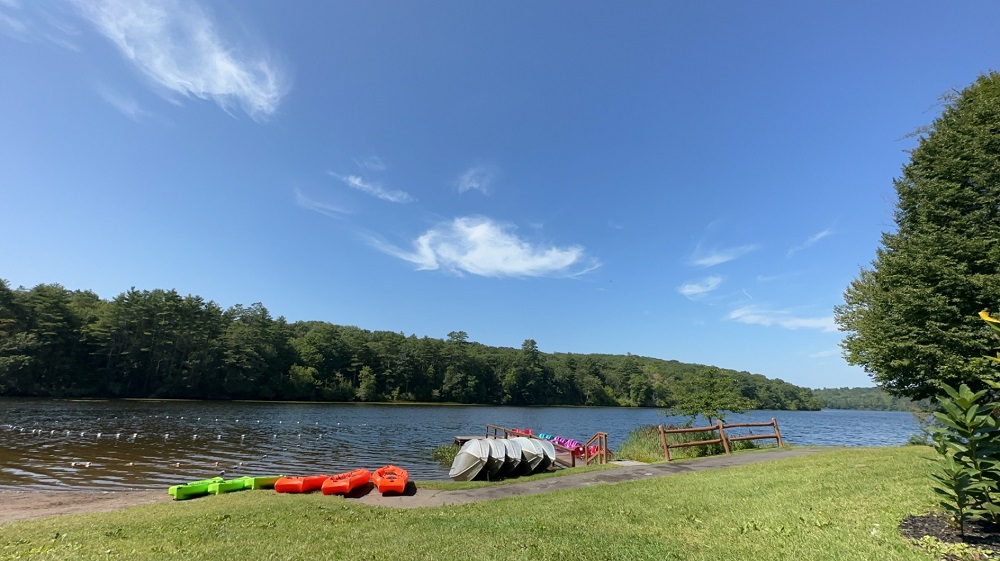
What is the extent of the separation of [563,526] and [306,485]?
9104 mm

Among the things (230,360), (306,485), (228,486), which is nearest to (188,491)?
(228,486)

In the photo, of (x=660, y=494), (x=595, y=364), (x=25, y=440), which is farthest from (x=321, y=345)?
(x=660, y=494)

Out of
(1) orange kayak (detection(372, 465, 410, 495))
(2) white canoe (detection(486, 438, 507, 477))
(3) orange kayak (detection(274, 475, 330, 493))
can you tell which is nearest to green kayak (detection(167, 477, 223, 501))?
(3) orange kayak (detection(274, 475, 330, 493))

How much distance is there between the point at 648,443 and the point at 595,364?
122 metres

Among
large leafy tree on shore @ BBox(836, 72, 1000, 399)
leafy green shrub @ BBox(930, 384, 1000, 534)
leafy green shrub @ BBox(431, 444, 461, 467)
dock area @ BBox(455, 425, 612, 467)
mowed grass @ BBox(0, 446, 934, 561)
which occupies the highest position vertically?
large leafy tree on shore @ BBox(836, 72, 1000, 399)

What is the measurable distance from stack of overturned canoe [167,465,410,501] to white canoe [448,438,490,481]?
2769 mm

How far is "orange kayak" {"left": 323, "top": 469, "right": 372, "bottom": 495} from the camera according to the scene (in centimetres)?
1274

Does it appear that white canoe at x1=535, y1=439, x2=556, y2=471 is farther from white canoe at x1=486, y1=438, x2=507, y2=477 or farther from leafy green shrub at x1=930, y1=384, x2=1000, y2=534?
leafy green shrub at x1=930, y1=384, x2=1000, y2=534

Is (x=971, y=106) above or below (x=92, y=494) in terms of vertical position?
above

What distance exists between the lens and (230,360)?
73750 millimetres

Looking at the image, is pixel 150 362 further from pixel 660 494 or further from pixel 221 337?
pixel 660 494

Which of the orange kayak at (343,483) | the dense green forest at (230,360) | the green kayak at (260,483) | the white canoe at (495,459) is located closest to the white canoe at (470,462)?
the white canoe at (495,459)

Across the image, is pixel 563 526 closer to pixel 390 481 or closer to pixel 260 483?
pixel 390 481

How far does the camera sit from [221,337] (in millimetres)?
77500
